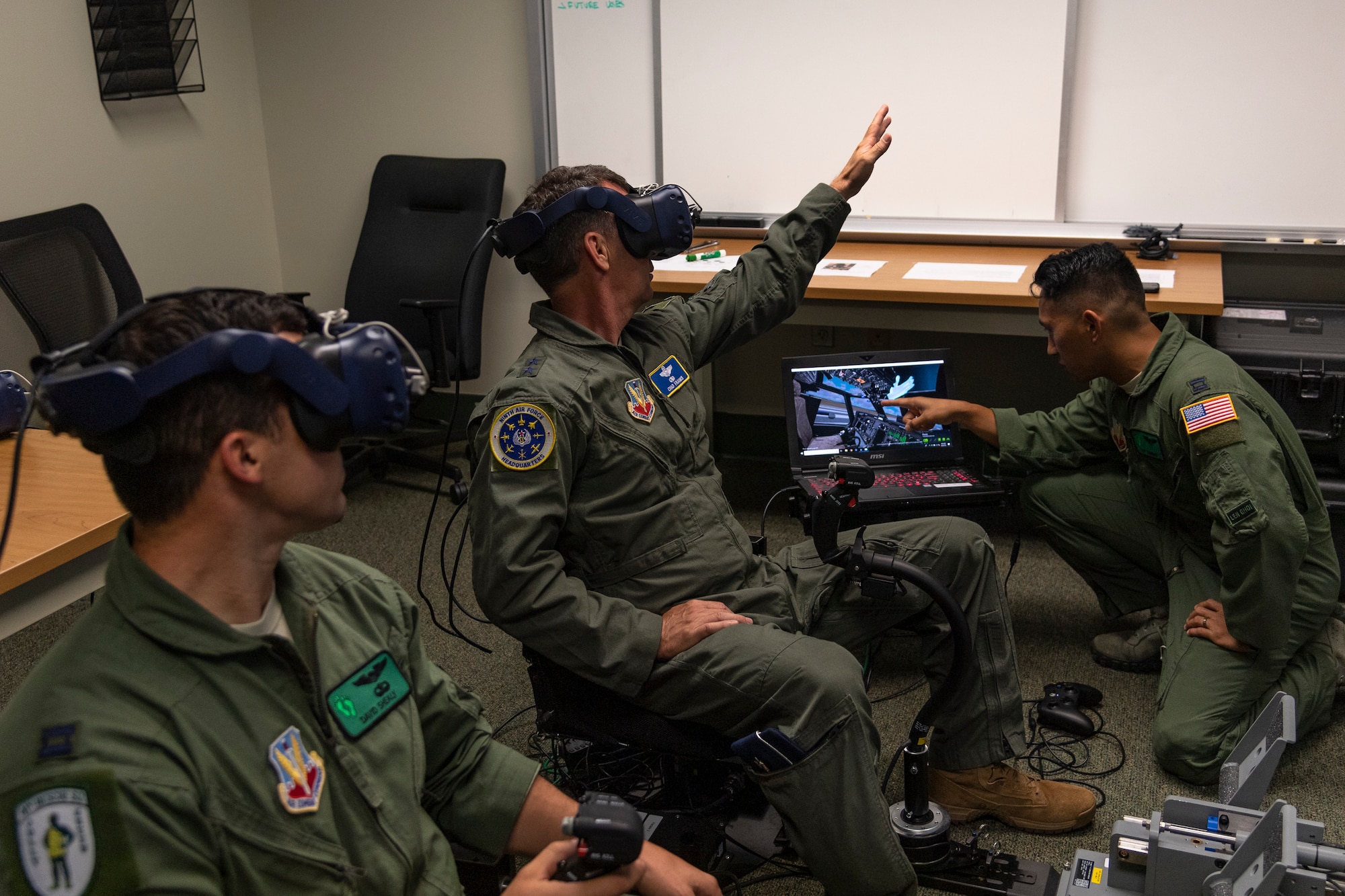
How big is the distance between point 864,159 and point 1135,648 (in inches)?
51.4

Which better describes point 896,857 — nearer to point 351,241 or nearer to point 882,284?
point 882,284

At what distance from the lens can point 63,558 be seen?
1.58 metres

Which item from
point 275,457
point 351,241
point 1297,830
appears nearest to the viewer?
point 275,457

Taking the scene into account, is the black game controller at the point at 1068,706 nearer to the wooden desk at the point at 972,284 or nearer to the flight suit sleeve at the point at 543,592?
the wooden desk at the point at 972,284

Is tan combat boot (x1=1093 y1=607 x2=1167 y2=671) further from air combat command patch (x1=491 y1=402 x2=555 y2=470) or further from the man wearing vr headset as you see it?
the man wearing vr headset

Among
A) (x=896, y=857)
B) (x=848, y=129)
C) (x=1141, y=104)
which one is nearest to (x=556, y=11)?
(x=848, y=129)

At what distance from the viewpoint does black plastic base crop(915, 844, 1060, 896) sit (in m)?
1.91

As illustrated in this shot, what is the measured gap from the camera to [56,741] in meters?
0.91

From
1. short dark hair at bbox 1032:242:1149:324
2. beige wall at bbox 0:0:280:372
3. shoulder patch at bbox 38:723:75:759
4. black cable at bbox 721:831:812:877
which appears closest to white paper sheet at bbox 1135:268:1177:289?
short dark hair at bbox 1032:242:1149:324

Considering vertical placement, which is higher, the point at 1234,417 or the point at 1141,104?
the point at 1141,104

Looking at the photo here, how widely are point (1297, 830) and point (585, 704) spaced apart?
3.13 feet

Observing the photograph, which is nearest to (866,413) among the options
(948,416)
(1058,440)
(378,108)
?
(948,416)

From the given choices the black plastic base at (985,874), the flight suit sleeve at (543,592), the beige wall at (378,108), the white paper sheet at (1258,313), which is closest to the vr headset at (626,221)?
the flight suit sleeve at (543,592)

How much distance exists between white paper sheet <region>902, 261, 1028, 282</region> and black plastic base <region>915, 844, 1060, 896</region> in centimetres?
163
